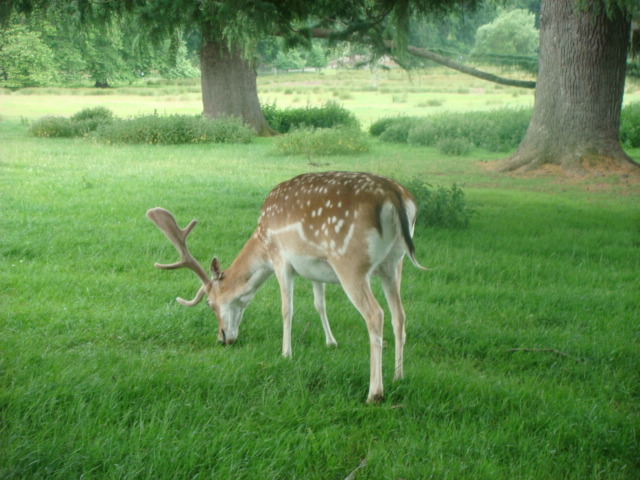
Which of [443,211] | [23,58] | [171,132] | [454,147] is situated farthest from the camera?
[23,58]

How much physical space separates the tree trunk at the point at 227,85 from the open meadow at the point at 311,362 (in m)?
13.1

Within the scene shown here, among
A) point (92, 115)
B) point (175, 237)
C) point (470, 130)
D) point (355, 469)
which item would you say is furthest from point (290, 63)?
point (355, 469)

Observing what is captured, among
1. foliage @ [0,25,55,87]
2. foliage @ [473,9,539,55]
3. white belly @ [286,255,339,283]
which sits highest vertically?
foliage @ [473,9,539,55]

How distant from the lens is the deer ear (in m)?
4.84

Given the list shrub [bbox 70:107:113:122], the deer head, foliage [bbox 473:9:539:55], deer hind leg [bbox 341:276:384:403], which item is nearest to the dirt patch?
the deer head

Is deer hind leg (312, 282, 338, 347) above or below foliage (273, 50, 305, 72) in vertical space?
below

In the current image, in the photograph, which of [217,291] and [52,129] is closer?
[217,291]

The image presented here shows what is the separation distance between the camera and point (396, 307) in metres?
4.24

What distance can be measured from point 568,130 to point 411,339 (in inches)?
374

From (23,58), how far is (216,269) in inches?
1049

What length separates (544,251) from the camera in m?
7.67

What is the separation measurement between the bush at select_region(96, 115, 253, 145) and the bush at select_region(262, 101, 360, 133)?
14.8ft

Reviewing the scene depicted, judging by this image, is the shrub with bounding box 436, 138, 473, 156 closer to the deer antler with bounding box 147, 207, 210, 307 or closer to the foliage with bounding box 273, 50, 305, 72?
the deer antler with bounding box 147, 207, 210, 307

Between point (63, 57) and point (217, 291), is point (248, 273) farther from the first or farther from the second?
point (63, 57)
